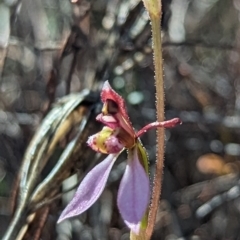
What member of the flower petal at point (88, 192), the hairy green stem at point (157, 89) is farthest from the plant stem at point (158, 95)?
the flower petal at point (88, 192)

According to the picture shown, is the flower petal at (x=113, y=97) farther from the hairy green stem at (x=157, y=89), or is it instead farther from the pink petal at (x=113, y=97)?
the hairy green stem at (x=157, y=89)

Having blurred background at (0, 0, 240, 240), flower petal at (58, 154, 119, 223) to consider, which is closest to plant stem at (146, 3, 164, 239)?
flower petal at (58, 154, 119, 223)

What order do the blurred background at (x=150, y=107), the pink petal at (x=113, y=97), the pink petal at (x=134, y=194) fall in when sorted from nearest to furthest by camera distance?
1. the pink petal at (x=134, y=194)
2. the pink petal at (x=113, y=97)
3. the blurred background at (x=150, y=107)

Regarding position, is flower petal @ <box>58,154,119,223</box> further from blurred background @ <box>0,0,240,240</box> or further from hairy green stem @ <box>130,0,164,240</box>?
blurred background @ <box>0,0,240,240</box>

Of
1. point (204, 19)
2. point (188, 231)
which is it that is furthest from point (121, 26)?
point (204, 19)

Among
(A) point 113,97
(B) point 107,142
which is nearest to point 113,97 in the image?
(A) point 113,97

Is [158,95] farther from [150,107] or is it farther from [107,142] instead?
[150,107]

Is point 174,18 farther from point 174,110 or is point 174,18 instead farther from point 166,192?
point 166,192
